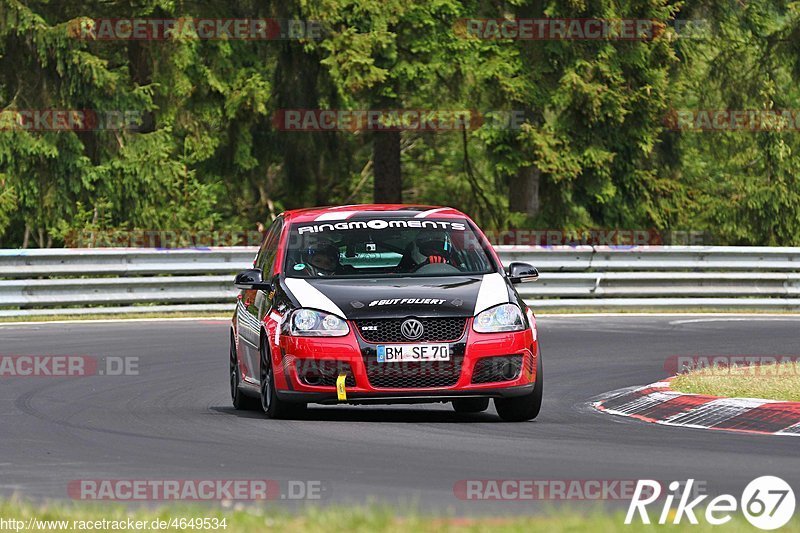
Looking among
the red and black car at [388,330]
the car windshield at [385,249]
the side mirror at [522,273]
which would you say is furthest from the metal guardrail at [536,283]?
the side mirror at [522,273]

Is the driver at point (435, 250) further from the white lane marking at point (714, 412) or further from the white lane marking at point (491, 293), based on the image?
the white lane marking at point (714, 412)

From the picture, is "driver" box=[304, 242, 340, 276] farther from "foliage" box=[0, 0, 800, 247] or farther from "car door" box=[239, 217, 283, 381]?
"foliage" box=[0, 0, 800, 247]

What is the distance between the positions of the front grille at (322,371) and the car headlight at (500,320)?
3.09 ft

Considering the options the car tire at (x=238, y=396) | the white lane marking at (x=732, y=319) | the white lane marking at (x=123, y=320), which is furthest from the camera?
the white lane marking at (x=732, y=319)

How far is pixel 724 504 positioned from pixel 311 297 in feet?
15.6

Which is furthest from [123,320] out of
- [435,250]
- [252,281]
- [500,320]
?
[500,320]

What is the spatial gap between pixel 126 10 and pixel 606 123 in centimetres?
975

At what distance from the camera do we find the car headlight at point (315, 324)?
11.7 metres

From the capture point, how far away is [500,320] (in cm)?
1195

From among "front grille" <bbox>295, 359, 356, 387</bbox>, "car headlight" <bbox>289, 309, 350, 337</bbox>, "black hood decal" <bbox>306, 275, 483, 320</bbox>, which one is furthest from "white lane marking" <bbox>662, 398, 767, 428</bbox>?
"car headlight" <bbox>289, 309, 350, 337</bbox>

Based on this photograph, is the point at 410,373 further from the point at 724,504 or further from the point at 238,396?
the point at 724,504

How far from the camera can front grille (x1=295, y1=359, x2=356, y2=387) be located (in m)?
11.7

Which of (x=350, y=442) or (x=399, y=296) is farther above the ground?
(x=399, y=296)

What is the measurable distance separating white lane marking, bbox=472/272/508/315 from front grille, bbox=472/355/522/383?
361 mm
